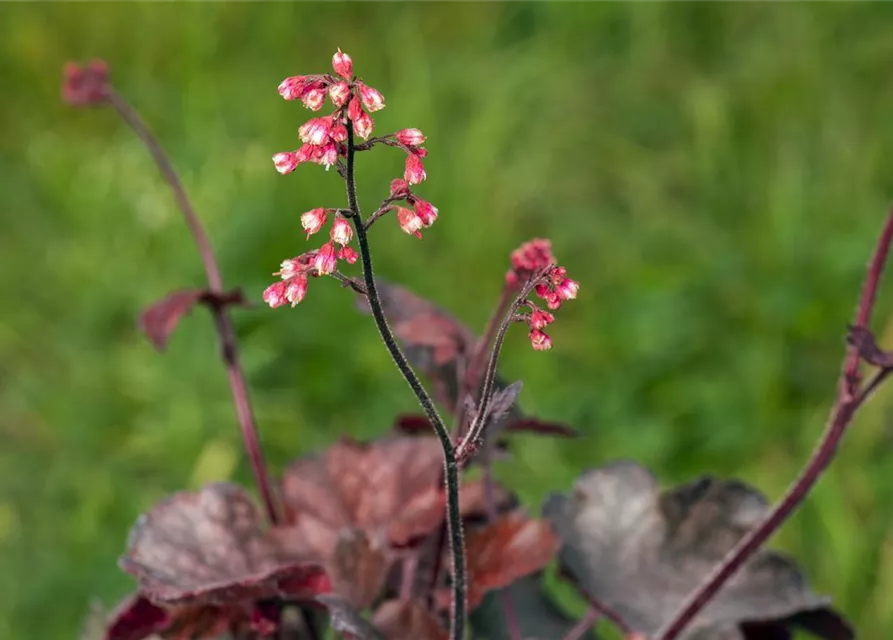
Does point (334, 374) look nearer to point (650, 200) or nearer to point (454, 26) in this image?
point (650, 200)

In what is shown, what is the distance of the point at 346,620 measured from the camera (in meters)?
0.75

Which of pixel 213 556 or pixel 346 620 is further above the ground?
pixel 213 556

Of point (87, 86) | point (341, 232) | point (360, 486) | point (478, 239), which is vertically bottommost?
point (341, 232)

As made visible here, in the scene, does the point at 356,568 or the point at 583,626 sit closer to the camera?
the point at 356,568

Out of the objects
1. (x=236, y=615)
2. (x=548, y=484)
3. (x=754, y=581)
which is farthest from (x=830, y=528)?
(x=236, y=615)

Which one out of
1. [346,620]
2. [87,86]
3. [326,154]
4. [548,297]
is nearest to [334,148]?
[326,154]

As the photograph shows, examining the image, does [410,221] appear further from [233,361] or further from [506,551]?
[233,361]

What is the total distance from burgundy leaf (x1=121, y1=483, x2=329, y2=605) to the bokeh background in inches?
43.7

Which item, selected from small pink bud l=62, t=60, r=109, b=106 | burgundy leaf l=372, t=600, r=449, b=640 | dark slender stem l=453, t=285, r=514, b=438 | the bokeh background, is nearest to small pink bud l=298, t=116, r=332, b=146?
dark slender stem l=453, t=285, r=514, b=438

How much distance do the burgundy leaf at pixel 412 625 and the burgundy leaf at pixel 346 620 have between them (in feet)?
0.11

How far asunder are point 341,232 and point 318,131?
55 mm

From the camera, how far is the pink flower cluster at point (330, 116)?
1.77ft

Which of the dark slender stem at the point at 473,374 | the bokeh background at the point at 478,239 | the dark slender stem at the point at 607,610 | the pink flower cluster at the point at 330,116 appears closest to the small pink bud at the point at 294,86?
the pink flower cluster at the point at 330,116

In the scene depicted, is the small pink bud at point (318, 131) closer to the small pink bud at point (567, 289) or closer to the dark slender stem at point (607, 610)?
the small pink bud at point (567, 289)
